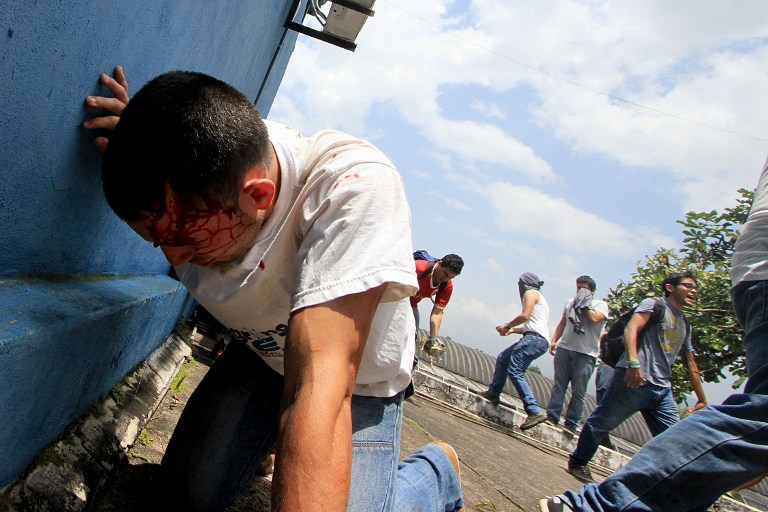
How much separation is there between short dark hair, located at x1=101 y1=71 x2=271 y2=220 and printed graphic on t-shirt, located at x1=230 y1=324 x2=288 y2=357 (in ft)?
1.42

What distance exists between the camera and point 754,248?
91.0 inches

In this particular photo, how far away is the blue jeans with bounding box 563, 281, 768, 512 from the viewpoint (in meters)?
1.99

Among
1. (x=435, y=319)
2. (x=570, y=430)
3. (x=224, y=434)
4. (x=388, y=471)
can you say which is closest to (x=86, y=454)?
(x=224, y=434)

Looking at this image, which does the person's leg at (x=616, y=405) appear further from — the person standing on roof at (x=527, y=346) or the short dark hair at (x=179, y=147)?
the short dark hair at (x=179, y=147)

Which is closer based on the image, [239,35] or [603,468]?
[239,35]

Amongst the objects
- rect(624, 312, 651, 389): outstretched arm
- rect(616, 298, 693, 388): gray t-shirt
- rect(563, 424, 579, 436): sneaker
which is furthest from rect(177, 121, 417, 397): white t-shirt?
rect(563, 424, 579, 436): sneaker

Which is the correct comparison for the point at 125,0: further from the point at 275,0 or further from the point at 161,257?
the point at 275,0

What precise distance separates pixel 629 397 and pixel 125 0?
4.14 meters

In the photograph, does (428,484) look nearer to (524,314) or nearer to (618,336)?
(618,336)

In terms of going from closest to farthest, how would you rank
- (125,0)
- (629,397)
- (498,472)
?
(125,0) → (498,472) → (629,397)

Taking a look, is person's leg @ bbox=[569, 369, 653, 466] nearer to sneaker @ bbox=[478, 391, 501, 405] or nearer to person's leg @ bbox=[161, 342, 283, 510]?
sneaker @ bbox=[478, 391, 501, 405]

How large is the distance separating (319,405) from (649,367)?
3.83 meters

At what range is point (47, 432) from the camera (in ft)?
4.39

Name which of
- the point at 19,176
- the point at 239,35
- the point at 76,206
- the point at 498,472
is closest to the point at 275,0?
the point at 239,35
